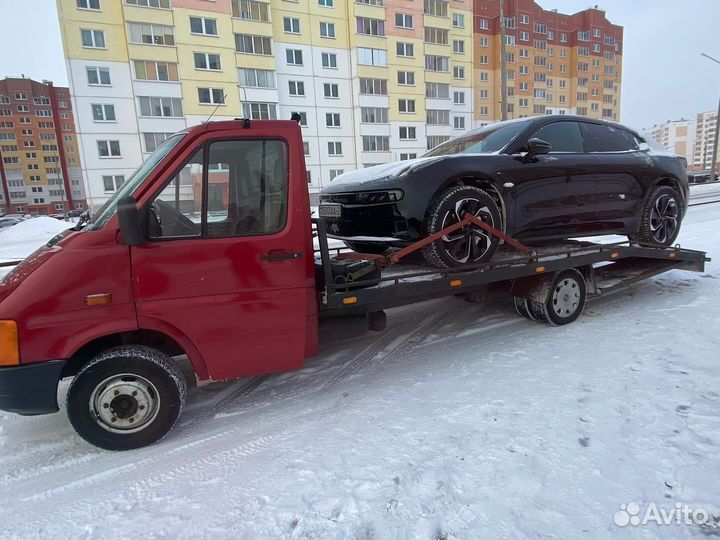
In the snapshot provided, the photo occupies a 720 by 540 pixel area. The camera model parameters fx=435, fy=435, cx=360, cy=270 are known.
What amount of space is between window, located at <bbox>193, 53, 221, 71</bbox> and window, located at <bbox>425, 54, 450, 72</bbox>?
1930 cm

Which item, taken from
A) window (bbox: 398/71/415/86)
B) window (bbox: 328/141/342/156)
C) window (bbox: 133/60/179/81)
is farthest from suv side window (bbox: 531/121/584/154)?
window (bbox: 398/71/415/86)

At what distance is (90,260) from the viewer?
277 cm

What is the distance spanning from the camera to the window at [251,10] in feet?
105

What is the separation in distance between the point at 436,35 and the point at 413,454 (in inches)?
1790

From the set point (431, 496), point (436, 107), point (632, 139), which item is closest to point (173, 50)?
point (436, 107)

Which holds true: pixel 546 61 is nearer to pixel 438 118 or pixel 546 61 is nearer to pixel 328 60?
pixel 438 118

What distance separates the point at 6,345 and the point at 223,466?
1.51 metres

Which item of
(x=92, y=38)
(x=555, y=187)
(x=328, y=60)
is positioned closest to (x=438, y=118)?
(x=328, y=60)

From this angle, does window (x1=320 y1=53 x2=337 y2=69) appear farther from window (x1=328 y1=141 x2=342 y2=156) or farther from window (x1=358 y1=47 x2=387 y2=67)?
window (x1=328 y1=141 x2=342 y2=156)

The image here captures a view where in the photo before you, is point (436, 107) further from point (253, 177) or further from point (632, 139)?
point (253, 177)

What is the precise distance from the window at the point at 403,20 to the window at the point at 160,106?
2015cm

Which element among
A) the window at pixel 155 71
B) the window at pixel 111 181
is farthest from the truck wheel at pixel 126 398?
the window at pixel 155 71

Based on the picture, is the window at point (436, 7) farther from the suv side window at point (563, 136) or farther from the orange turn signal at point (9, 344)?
the orange turn signal at point (9, 344)

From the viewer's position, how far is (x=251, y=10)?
32.5m
